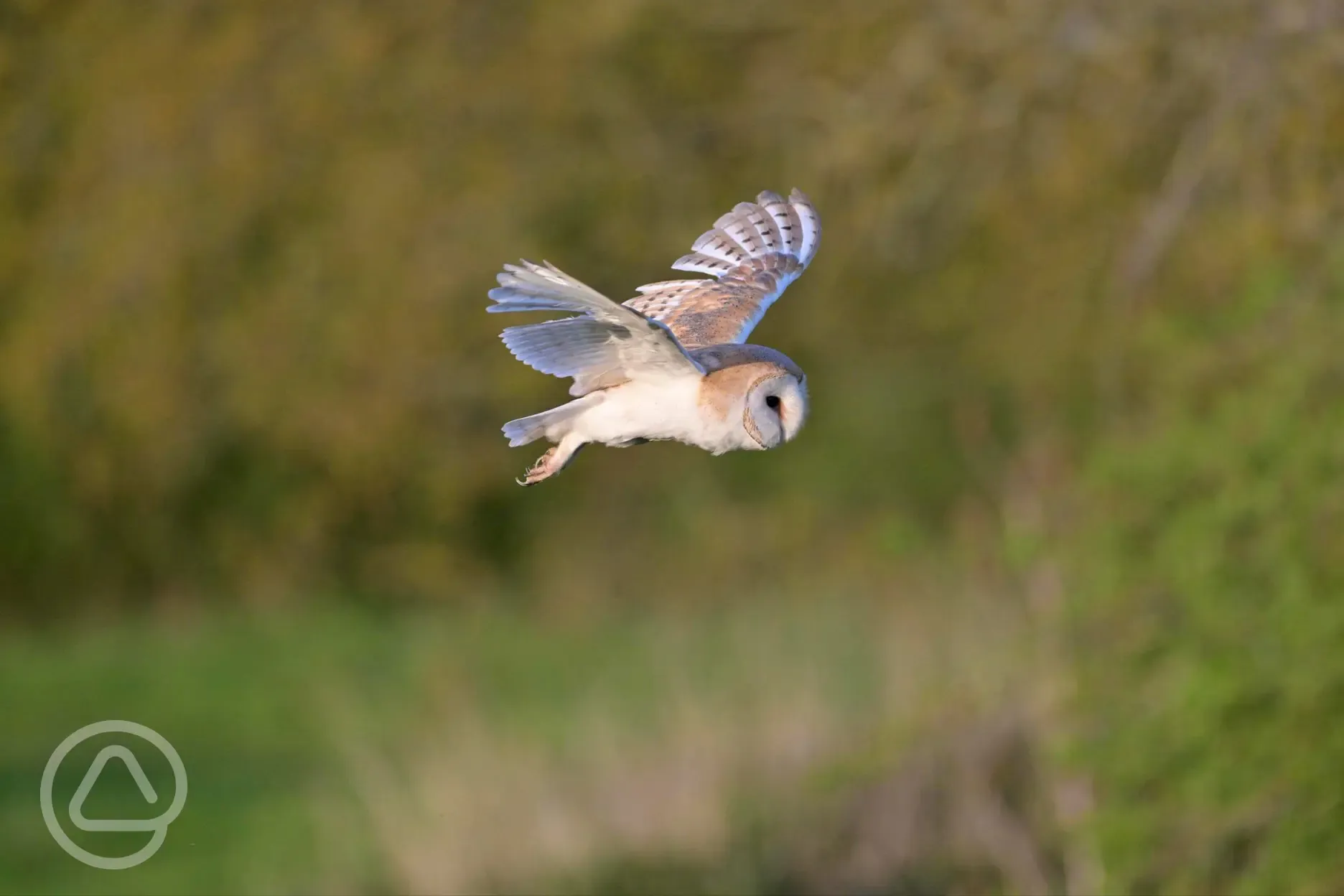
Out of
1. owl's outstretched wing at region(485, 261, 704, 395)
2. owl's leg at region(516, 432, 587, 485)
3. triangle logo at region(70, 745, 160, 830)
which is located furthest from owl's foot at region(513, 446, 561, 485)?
triangle logo at region(70, 745, 160, 830)

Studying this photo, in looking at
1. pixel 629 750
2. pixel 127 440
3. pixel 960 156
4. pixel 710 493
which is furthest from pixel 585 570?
pixel 960 156

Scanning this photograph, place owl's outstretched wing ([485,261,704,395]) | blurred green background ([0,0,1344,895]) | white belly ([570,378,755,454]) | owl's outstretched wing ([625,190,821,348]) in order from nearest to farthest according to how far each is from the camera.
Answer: owl's outstretched wing ([485,261,704,395]), white belly ([570,378,755,454]), owl's outstretched wing ([625,190,821,348]), blurred green background ([0,0,1344,895])

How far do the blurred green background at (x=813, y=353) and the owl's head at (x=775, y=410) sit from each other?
3449 millimetres

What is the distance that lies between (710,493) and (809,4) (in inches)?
335

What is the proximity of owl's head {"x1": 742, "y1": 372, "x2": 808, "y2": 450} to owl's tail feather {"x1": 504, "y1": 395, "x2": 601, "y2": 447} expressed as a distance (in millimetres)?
440

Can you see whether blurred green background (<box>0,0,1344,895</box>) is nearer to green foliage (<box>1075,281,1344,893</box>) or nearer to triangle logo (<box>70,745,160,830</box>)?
green foliage (<box>1075,281,1344,893</box>)

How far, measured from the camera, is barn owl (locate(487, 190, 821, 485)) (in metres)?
3.59

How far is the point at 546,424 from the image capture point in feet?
13.2

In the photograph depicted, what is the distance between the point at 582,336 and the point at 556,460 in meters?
0.25

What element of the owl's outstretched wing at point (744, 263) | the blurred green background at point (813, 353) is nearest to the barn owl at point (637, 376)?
the owl's outstretched wing at point (744, 263)

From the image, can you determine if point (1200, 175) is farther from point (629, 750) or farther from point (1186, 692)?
point (629, 750)

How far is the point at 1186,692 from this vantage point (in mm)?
6949

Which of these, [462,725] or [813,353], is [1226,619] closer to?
[462,725]

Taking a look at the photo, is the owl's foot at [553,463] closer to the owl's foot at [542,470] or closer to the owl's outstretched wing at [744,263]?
the owl's foot at [542,470]
